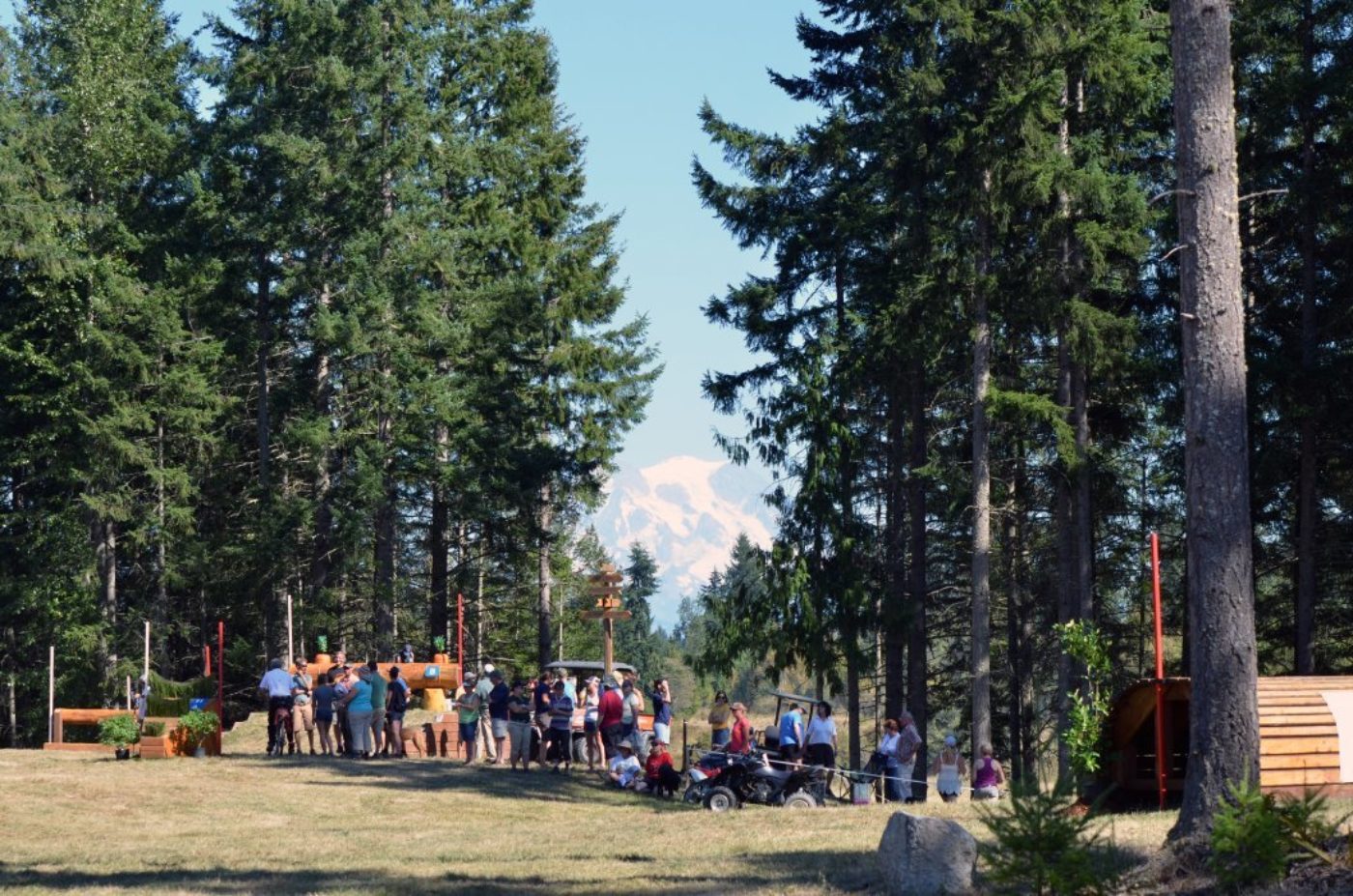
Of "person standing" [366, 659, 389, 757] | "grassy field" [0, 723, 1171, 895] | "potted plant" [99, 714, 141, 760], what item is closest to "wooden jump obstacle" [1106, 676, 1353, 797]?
"grassy field" [0, 723, 1171, 895]

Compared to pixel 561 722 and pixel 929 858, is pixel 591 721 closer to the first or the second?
pixel 561 722

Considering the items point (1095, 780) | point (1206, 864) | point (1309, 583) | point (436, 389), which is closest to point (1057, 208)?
point (1309, 583)

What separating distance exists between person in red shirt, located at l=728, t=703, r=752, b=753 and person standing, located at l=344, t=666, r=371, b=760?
6.57 m

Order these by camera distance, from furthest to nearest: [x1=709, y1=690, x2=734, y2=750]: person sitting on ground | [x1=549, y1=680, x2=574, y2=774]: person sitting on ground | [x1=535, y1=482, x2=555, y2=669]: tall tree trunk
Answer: [x1=535, y1=482, x2=555, y2=669]: tall tree trunk < [x1=549, y1=680, x2=574, y2=774]: person sitting on ground < [x1=709, y1=690, x2=734, y2=750]: person sitting on ground

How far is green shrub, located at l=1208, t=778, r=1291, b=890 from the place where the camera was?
9688 millimetres

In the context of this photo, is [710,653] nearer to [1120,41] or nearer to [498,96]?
[1120,41]

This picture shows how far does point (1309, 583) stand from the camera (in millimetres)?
26938

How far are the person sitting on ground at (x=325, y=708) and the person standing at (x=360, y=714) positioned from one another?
38 centimetres

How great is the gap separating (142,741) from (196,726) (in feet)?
2.82

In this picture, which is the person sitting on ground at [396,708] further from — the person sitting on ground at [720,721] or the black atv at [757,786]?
the black atv at [757,786]

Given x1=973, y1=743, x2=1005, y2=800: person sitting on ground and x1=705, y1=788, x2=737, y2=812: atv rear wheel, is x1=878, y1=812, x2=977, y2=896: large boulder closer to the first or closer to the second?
x1=705, y1=788, x2=737, y2=812: atv rear wheel

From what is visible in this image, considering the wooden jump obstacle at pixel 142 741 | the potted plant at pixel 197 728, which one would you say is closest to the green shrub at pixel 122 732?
the wooden jump obstacle at pixel 142 741

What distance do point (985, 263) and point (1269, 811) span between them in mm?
20094

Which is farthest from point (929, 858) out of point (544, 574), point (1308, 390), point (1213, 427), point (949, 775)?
point (544, 574)
